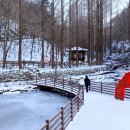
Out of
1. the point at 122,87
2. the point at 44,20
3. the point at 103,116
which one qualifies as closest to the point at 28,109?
the point at 122,87

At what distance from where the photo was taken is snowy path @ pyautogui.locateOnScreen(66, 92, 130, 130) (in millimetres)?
13670

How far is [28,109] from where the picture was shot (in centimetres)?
2198

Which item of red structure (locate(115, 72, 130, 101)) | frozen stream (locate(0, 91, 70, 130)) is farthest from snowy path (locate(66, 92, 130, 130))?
frozen stream (locate(0, 91, 70, 130))

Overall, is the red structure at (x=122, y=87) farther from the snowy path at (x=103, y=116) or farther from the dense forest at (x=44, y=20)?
the dense forest at (x=44, y=20)

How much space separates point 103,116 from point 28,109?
24.3 feet

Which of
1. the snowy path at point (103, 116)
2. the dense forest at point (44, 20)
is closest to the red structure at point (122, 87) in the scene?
the snowy path at point (103, 116)

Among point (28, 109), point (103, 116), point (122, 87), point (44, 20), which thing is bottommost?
point (28, 109)

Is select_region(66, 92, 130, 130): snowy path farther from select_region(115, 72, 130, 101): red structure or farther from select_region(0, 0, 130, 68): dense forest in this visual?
select_region(0, 0, 130, 68): dense forest

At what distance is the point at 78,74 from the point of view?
45.8 meters

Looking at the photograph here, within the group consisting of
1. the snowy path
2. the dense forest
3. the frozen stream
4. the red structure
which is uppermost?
the dense forest

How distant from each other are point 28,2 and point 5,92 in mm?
35171

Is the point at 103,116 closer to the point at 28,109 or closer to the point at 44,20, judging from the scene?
the point at 28,109

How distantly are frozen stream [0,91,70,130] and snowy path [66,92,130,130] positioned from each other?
2346mm

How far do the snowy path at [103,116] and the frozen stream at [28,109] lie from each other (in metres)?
2.35
